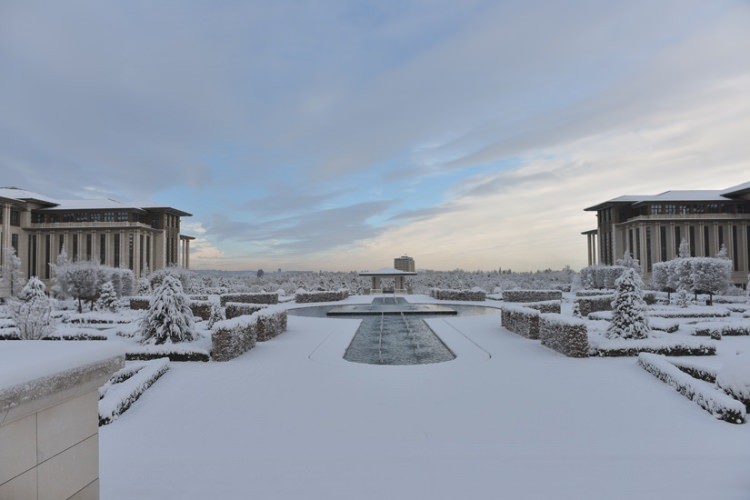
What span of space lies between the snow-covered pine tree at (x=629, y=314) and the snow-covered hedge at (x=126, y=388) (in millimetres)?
11760

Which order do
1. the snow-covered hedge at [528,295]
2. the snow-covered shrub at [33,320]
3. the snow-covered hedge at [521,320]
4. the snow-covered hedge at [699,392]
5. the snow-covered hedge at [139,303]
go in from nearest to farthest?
the snow-covered hedge at [699,392], the snow-covered shrub at [33,320], the snow-covered hedge at [521,320], the snow-covered hedge at [139,303], the snow-covered hedge at [528,295]

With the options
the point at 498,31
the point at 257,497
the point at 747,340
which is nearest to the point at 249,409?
the point at 257,497

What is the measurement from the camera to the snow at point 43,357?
2.16 m

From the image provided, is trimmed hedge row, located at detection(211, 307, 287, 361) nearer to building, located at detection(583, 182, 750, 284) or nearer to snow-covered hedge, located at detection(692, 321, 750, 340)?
snow-covered hedge, located at detection(692, 321, 750, 340)

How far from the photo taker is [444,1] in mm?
12227

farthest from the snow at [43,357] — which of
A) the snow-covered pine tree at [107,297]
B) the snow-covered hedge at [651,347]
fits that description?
the snow-covered pine tree at [107,297]

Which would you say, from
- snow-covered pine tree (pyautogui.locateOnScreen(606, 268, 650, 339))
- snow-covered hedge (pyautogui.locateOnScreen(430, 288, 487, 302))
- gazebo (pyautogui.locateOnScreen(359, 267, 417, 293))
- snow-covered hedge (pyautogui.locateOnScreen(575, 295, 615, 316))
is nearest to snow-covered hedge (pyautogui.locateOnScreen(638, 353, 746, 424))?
snow-covered pine tree (pyautogui.locateOnScreen(606, 268, 650, 339))

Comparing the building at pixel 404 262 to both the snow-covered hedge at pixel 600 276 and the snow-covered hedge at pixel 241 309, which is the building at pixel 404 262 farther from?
the snow-covered hedge at pixel 241 309

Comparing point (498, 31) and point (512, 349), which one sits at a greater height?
point (498, 31)

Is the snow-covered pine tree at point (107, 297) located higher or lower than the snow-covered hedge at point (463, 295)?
higher

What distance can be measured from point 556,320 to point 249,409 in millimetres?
8400

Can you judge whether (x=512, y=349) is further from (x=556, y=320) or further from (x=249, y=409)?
(x=249, y=409)

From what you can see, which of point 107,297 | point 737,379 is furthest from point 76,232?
point 737,379

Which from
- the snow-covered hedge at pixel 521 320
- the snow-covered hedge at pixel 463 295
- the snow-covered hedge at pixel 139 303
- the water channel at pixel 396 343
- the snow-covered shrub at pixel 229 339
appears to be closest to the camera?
the snow-covered shrub at pixel 229 339
